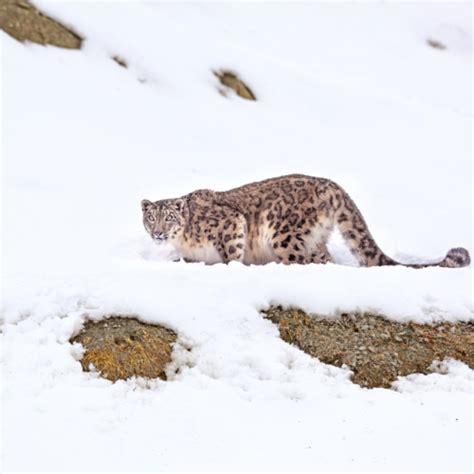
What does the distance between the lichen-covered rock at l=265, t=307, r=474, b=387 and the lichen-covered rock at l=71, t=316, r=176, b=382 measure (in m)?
1.32

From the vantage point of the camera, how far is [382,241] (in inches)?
584

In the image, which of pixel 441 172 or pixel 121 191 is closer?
pixel 121 191

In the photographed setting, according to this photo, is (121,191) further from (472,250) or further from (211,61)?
(211,61)

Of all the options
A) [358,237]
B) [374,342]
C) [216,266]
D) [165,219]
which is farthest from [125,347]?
[358,237]

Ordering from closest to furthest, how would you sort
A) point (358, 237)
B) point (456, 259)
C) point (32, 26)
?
point (456, 259)
point (358, 237)
point (32, 26)

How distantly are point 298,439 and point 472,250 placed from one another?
27.9 ft

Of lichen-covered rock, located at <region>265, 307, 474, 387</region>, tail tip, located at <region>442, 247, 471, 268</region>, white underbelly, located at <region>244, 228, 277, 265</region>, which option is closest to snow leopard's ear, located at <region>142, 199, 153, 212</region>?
white underbelly, located at <region>244, 228, 277, 265</region>

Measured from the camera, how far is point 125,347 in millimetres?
7930

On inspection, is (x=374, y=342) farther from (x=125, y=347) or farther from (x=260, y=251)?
(x=260, y=251)

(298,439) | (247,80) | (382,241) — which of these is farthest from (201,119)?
(298,439)

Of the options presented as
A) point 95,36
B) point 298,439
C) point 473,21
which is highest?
point 473,21

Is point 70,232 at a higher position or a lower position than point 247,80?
lower

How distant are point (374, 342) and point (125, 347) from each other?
2.66 metres

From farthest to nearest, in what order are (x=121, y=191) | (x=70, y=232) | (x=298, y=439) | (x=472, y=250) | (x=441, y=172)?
(x=441, y=172) < (x=121, y=191) < (x=472, y=250) < (x=70, y=232) < (x=298, y=439)
